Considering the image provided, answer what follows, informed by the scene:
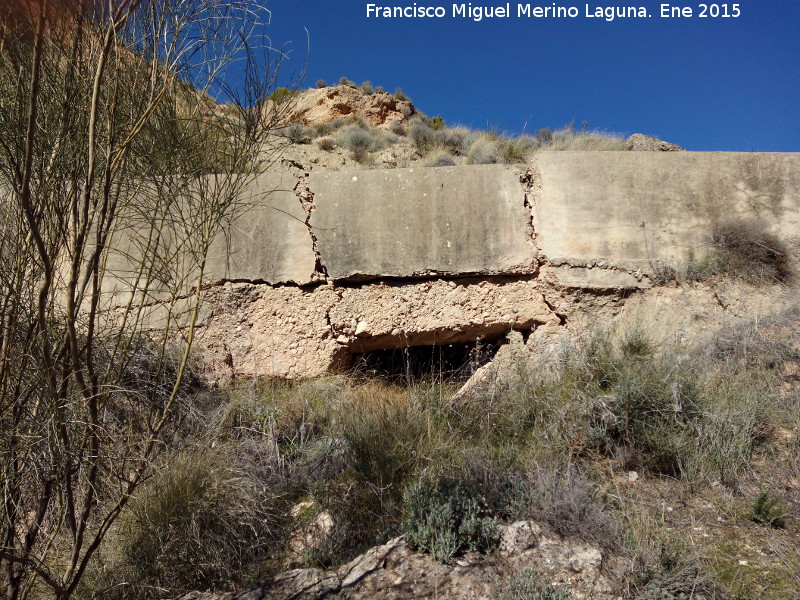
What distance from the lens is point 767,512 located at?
3.21 metres

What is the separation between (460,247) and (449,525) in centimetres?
272

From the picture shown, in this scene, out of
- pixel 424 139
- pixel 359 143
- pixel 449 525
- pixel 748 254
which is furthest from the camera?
pixel 424 139

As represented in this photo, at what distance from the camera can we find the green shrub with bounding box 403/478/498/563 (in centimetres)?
308

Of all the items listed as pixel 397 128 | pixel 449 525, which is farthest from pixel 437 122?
pixel 449 525

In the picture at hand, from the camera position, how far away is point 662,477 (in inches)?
148

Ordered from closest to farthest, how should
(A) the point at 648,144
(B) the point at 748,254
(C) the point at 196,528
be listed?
1. (C) the point at 196,528
2. (B) the point at 748,254
3. (A) the point at 648,144

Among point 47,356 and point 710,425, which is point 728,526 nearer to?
point 710,425

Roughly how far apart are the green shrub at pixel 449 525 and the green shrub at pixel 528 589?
30 cm

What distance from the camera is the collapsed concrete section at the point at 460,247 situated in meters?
5.27

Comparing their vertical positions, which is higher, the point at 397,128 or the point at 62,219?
the point at 397,128

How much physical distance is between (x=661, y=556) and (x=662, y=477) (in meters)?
1.00

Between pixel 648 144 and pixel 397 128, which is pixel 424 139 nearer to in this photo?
pixel 397 128

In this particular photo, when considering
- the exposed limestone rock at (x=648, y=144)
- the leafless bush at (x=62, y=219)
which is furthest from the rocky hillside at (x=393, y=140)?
the leafless bush at (x=62, y=219)

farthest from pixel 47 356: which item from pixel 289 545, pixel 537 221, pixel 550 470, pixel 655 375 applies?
pixel 537 221
